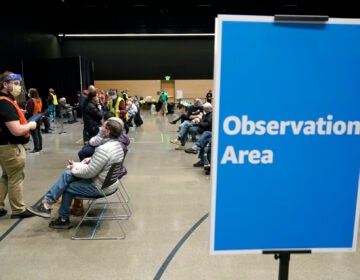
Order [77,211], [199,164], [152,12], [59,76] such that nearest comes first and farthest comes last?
Result: [77,211] → [199,164] → [59,76] → [152,12]

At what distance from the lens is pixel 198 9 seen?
21062 mm

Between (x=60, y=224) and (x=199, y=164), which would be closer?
(x=60, y=224)

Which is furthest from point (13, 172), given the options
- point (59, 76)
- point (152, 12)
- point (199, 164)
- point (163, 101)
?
point (152, 12)

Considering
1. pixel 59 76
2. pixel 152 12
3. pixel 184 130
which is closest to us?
pixel 184 130

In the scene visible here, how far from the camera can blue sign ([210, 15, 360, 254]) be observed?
1148 millimetres

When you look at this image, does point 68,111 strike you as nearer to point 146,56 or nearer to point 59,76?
point 59,76

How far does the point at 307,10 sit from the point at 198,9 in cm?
633

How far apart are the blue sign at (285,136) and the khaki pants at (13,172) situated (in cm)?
357

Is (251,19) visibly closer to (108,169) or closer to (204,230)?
(108,169)

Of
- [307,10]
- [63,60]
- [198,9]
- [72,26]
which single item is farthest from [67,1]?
[307,10]

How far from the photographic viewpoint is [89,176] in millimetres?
3781

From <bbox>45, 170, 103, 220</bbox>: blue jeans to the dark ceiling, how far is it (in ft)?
53.2

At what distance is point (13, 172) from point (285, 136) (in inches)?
153

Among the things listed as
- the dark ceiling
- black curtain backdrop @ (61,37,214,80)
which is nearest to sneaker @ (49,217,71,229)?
the dark ceiling
